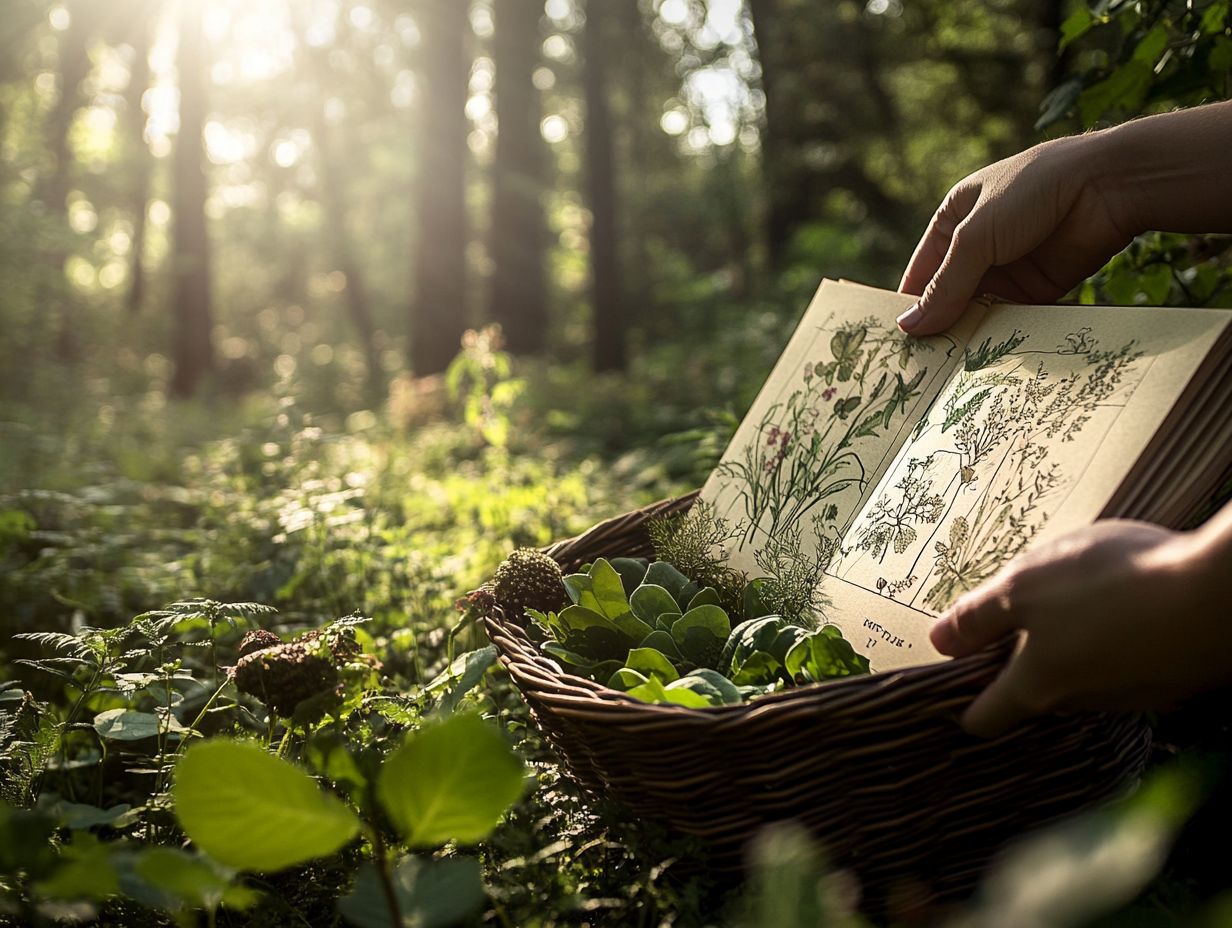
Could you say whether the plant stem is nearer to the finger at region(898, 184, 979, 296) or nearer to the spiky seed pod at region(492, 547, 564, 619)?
the spiky seed pod at region(492, 547, 564, 619)

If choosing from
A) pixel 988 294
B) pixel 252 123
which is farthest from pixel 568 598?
pixel 252 123

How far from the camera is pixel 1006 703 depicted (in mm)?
876

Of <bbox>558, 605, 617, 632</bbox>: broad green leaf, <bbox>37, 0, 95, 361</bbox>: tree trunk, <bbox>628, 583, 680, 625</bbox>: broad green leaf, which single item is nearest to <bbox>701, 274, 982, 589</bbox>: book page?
<bbox>628, 583, 680, 625</bbox>: broad green leaf

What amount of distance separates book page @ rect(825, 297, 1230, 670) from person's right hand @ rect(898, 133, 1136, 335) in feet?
0.31

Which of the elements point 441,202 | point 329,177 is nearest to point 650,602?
point 441,202

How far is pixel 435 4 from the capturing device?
26.2 ft

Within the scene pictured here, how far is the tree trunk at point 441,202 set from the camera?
8.24 metres

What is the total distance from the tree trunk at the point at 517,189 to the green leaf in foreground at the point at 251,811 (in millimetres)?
9281

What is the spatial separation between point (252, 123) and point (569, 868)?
27618 mm

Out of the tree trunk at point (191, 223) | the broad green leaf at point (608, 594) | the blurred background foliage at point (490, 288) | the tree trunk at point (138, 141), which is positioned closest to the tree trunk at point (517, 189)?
the blurred background foliage at point (490, 288)

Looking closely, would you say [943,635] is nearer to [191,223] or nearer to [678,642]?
[678,642]

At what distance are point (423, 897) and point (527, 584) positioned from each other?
0.70 meters

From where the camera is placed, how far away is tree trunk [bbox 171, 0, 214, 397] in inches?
415

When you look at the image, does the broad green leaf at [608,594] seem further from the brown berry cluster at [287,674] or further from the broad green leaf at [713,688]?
the brown berry cluster at [287,674]
